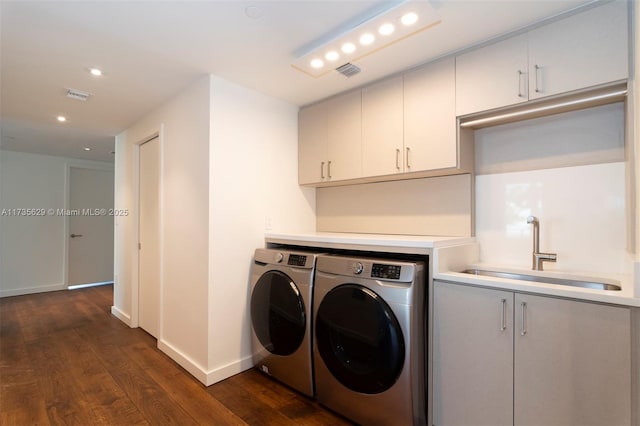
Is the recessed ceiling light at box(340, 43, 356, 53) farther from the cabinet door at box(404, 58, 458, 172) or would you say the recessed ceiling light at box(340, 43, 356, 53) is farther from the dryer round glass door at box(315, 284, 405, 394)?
the dryer round glass door at box(315, 284, 405, 394)

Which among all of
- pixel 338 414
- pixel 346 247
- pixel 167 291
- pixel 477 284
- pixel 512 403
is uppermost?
pixel 346 247

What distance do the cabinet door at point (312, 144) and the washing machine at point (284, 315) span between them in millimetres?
848

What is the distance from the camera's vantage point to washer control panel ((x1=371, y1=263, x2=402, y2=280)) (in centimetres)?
165

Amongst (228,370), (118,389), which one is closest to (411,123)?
(228,370)

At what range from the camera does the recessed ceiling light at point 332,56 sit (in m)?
1.90

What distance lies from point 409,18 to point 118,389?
2994mm

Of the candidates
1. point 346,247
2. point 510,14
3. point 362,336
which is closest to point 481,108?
point 510,14

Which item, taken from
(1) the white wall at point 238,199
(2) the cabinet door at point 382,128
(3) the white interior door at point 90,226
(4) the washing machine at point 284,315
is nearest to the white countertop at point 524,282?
(2) the cabinet door at point 382,128

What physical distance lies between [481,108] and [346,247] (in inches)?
46.8

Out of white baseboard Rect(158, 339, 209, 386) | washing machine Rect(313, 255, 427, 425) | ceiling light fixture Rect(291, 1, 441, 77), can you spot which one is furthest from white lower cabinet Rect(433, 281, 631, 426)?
white baseboard Rect(158, 339, 209, 386)

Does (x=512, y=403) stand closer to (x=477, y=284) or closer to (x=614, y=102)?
(x=477, y=284)

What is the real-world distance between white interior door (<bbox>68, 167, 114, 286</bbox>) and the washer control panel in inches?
227

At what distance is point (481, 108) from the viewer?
1.86m

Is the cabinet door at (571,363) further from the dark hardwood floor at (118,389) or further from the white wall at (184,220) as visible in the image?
the white wall at (184,220)
